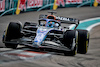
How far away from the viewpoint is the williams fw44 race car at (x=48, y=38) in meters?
7.98

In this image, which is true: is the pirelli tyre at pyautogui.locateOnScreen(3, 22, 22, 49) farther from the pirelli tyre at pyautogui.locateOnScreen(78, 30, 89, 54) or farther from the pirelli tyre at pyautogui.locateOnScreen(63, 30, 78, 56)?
the pirelli tyre at pyautogui.locateOnScreen(78, 30, 89, 54)

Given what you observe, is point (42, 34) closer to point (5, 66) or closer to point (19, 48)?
point (19, 48)

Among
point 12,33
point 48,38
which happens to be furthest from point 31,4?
point 48,38

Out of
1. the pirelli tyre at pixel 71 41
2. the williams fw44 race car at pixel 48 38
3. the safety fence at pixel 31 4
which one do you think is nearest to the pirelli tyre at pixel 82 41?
the williams fw44 race car at pixel 48 38

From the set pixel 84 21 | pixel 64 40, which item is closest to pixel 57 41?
pixel 64 40

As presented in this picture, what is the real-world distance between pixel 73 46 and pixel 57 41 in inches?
29.6

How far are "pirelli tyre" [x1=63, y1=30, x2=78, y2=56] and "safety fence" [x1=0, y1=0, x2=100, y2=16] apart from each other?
315 inches

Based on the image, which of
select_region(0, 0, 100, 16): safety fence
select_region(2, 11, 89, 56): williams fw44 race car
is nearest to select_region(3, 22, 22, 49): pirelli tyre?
select_region(2, 11, 89, 56): williams fw44 race car

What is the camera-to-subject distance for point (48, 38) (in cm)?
859

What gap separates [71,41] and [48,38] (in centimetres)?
100

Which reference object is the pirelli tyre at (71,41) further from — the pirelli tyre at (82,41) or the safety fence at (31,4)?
the safety fence at (31,4)

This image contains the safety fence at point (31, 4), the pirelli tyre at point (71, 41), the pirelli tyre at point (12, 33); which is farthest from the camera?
the safety fence at point (31, 4)

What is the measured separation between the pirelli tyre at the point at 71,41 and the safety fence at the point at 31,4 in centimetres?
799

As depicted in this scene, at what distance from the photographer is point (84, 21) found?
17.7m
